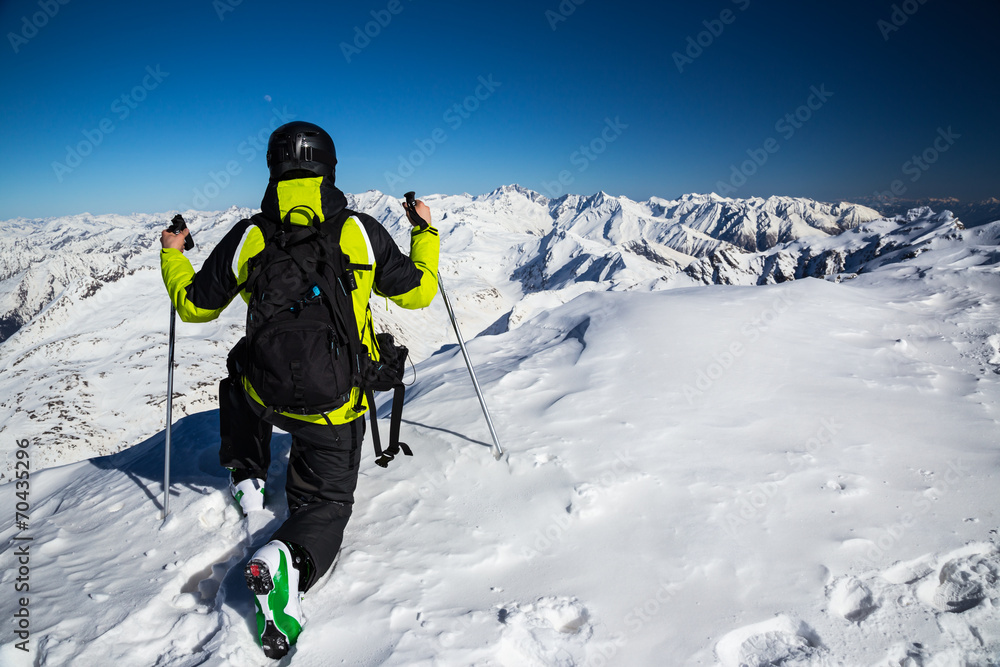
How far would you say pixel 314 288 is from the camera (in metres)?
3.40

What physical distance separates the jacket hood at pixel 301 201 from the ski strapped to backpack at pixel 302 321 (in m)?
0.06

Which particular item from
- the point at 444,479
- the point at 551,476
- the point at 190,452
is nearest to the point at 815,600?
the point at 551,476

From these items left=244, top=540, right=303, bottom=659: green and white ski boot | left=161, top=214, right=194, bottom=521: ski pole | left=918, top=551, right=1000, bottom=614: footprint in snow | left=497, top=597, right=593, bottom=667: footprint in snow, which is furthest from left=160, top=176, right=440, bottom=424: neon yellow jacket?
left=918, top=551, right=1000, bottom=614: footprint in snow

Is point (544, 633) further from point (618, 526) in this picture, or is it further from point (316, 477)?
point (316, 477)

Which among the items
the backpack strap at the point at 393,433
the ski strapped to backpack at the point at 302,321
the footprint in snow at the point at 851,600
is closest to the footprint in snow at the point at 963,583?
the footprint in snow at the point at 851,600

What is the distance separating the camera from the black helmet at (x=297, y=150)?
3793mm

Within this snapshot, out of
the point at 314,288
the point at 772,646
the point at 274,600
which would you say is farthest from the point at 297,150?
the point at 772,646

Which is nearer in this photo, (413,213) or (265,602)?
(265,602)

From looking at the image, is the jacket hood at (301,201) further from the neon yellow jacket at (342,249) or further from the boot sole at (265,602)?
the boot sole at (265,602)

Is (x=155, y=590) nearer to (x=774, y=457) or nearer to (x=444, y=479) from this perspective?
(x=444, y=479)

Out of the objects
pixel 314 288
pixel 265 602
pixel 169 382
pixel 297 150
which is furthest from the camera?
pixel 169 382

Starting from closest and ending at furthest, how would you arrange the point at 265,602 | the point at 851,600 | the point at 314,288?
the point at 265,602, the point at 851,600, the point at 314,288

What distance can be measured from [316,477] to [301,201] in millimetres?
2250

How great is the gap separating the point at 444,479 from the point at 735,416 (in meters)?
3.56
